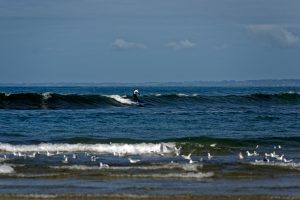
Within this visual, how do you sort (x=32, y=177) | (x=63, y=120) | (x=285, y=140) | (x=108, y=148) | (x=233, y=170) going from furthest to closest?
(x=63, y=120), (x=285, y=140), (x=108, y=148), (x=233, y=170), (x=32, y=177)

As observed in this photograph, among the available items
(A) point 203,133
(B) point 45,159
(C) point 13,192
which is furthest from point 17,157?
(A) point 203,133

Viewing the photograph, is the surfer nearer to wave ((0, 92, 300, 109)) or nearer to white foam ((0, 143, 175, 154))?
wave ((0, 92, 300, 109))

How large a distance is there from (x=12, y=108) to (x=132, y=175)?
31.6 meters

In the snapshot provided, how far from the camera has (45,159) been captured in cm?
2325

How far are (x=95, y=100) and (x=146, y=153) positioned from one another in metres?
29.6

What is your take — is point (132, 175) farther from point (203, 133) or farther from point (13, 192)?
point (203, 133)

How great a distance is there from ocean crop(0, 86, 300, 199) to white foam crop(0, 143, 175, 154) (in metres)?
0.04

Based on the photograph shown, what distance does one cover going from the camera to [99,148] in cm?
2744

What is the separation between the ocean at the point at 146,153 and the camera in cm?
1731

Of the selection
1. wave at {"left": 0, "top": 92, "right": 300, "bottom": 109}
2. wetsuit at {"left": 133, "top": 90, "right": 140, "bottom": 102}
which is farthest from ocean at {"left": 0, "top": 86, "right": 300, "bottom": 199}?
wetsuit at {"left": 133, "top": 90, "right": 140, "bottom": 102}

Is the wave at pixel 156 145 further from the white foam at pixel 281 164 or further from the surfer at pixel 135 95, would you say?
the surfer at pixel 135 95

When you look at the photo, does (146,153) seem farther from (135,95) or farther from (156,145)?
(135,95)

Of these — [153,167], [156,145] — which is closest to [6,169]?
[153,167]

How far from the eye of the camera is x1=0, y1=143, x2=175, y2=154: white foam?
Answer: 2662 centimetres
